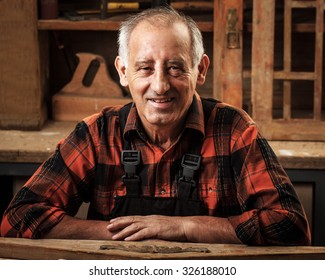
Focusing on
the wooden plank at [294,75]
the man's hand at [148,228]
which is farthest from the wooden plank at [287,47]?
the man's hand at [148,228]

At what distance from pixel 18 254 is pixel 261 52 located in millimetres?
1778

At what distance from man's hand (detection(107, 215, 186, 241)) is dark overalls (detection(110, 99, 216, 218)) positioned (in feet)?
0.47

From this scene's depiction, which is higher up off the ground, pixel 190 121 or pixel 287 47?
pixel 287 47

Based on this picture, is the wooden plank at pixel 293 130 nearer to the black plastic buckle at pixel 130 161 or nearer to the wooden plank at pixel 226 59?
the wooden plank at pixel 226 59

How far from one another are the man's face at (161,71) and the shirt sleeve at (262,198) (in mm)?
221

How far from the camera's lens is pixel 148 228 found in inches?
78.2

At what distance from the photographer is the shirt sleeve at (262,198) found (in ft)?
6.49

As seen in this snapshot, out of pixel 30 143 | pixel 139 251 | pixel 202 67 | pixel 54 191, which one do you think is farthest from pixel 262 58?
pixel 139 251

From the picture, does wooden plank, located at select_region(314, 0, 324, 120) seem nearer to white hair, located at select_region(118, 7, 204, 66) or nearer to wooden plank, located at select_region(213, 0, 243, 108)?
wooden plank, located at select_region(213, 0, 243, 108)

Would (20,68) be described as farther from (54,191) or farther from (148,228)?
(148,228)

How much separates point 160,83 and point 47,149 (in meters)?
1.09

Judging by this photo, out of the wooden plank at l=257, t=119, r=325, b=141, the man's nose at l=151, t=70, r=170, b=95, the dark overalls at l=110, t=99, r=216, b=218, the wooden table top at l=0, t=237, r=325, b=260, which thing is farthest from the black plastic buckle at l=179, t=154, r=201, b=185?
the wooden plank at l=257, t=119, r=325, b=141

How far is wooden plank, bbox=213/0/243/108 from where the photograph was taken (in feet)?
10.5

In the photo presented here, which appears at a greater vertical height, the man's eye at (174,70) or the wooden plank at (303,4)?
the wooden plank at (303,4)
